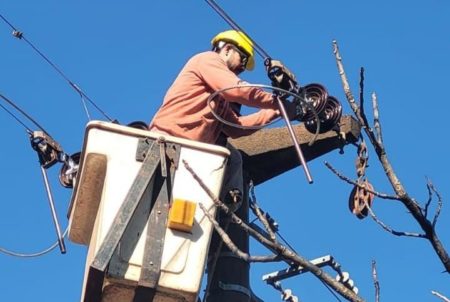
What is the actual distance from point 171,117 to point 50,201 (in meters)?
0.93

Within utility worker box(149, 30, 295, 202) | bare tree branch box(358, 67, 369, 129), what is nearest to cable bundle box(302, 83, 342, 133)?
utility worker box(149, 30, 295, 202)

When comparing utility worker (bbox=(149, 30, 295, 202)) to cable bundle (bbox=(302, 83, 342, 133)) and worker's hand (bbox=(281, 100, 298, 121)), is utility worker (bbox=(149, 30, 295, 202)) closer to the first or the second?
worker's hand (bbox=(281, 100, 298, 121))

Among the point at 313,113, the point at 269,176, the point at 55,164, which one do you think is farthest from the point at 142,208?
the point at 269,176

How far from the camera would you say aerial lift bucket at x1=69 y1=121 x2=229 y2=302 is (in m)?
5.74

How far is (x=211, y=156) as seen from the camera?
20.1ft

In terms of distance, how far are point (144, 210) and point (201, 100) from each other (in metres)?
1.04

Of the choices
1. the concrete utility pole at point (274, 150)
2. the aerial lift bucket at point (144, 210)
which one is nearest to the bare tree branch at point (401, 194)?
the aerial lift bucket at point (144, 210)

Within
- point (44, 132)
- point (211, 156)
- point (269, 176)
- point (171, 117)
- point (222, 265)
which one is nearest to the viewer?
point (211, 156)

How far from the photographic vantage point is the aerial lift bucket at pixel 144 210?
18.8 ft

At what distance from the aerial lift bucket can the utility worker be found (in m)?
0.48

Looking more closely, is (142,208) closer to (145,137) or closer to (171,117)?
(145,137)

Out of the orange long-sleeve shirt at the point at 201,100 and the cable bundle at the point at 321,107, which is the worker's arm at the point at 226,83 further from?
the cable bundle at the point at 321,107

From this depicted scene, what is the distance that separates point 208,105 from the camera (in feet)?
21.6

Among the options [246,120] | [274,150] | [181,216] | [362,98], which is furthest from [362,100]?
[274,150]
